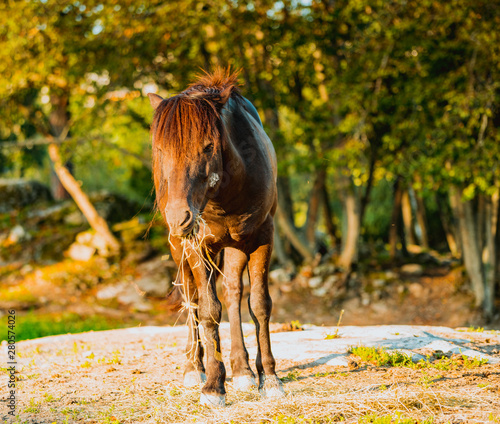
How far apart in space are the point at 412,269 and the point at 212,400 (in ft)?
34.3

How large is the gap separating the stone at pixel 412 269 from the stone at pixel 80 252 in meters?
8.98

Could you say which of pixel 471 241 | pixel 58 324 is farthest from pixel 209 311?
pixel 471 241

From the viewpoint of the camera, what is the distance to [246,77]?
12.4 m

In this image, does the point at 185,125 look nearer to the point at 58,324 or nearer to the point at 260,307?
the point at 260,307

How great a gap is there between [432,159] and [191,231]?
7711mm

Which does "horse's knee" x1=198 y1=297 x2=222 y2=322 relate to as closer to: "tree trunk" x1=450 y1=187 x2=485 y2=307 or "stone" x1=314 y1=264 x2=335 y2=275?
"tree trunk" x1=450 y1=187 x2=485 y2=307

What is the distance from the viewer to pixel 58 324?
34.9 ft

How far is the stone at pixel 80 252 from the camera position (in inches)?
573

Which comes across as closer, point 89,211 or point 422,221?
→ point 89,211

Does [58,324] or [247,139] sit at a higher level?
[247,139]

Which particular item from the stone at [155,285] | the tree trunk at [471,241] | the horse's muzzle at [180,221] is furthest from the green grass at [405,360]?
the stone at [155,285]

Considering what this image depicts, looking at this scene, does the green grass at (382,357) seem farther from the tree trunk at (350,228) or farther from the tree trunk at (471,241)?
the tree trunk at (350,228)

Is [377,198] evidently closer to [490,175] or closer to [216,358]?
[490,175]

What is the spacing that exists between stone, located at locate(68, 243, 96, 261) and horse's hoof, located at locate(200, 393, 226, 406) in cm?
1132
